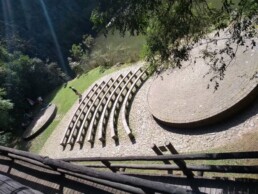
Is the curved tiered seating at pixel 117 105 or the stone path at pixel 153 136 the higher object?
the curved tiered seating at pixel 117 105

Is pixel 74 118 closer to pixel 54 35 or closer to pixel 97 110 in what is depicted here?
pixel 97 110

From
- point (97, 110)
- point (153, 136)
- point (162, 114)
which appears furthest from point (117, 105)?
point (153, 136)

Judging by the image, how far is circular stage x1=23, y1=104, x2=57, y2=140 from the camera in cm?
2344

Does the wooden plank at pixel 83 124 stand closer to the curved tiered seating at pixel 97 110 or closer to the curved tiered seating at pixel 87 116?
Result: the curved tiered seating at pixel 87 116

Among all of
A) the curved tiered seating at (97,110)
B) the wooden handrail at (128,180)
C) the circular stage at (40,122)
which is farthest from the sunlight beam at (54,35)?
the wooden handrail at (128,180)

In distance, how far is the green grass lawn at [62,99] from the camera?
2225 cm

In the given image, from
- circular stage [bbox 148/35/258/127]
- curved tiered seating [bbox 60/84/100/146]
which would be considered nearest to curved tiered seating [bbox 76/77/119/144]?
curved tiered seating [bbox 60/84/100/146]

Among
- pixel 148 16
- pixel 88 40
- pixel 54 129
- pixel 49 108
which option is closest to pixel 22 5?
pixel 88 40

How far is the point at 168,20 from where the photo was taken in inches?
258

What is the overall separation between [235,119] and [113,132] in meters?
6.03

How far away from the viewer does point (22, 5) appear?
48.9m

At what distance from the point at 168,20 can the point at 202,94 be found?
25.6 ft

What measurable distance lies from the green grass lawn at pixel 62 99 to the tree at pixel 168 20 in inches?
637

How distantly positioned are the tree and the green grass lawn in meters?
16.2
